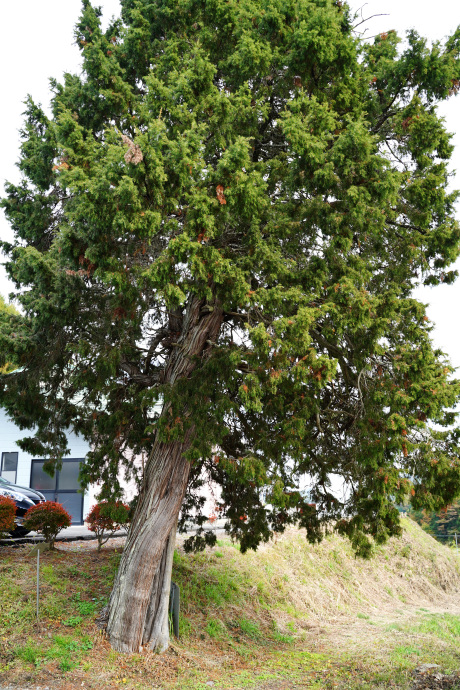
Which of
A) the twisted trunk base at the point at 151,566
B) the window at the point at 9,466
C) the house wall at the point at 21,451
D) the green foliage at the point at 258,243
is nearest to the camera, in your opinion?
the green foliage at the point at 258,243

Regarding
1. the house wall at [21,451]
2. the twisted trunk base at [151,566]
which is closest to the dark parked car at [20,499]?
the twisted trunk base at [151,566]

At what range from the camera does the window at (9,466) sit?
66.3ft

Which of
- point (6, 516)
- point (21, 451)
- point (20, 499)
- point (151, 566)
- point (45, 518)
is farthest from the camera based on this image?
point (21, 451)

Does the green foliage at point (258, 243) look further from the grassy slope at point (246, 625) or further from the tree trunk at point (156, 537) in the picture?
the grassy slope at point (246, 625)

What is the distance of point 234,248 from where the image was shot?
761 centimetres

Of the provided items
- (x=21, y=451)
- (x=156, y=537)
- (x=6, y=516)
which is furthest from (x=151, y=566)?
(x=21, y=451)

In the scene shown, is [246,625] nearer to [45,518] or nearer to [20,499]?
[45,518]

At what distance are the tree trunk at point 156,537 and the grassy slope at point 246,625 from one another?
34cm

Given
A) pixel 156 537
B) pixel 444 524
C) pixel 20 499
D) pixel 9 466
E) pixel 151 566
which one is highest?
pixel 9 466

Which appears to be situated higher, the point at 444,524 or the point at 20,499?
the point at 20,499

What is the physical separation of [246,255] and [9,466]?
644 inches

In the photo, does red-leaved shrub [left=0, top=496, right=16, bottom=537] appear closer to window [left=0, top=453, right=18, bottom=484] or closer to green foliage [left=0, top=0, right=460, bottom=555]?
green foliage [left=0, top=0, right=460, bottom=555]

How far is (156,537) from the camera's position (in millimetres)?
7984

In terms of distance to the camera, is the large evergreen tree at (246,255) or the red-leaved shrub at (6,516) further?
the red-leaved shrub at (6,516)
